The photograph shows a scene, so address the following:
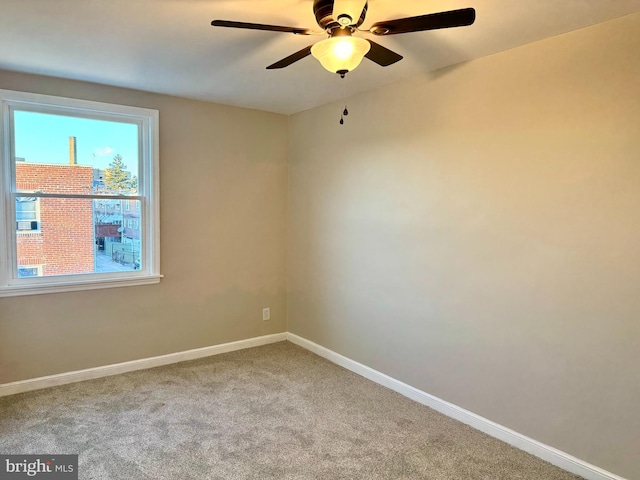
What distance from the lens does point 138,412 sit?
284 cm

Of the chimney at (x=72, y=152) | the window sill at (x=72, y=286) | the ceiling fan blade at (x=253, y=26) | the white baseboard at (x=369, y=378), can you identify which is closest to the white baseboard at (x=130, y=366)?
the white baseboard at (x=369, y=378)

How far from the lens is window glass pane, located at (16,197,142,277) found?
3176 mm

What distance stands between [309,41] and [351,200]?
1.50 metres

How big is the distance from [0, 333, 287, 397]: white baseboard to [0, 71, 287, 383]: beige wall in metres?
0.05

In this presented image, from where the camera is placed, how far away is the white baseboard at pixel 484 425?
2.22 metres

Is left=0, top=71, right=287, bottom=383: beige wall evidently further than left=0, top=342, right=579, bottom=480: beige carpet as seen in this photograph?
Yes

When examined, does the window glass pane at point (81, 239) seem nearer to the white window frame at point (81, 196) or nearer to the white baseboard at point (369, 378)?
the white window frame at point (81, 196)

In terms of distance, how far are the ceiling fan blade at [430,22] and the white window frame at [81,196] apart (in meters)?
2.47

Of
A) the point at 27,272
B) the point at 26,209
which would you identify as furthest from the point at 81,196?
the point at 27,272

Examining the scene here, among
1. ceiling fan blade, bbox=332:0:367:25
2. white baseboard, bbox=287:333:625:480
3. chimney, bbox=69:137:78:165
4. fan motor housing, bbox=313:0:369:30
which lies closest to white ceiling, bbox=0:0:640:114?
fan motor housing, bbox=313:0:369:30

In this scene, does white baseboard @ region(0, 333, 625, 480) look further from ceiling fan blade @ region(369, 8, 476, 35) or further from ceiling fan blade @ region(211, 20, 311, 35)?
ceiling fan blade @ region(211, 20, 311, 35)

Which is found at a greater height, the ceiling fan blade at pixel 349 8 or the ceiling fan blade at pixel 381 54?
the ceiling fan blade at pixel 349 8

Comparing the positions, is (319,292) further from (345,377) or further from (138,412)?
(138,412)

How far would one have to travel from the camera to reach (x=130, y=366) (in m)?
3.56
